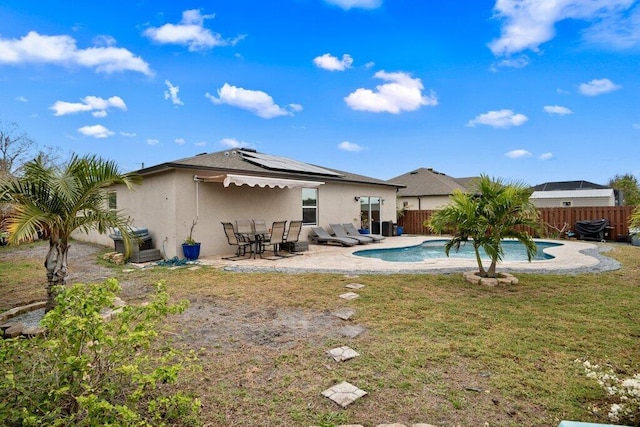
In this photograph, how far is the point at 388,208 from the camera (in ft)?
82.0

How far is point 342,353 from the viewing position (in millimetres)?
4801

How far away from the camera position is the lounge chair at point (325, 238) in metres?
18.2

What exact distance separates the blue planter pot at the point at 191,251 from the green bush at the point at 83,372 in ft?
33.8

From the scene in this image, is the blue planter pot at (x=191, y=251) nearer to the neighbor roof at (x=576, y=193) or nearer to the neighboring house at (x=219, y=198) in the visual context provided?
the neighboring house at (x=219, y=198)

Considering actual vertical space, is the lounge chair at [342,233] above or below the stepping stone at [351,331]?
above

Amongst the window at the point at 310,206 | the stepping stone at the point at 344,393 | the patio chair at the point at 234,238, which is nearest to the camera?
the stepping stone at the point at 344,393

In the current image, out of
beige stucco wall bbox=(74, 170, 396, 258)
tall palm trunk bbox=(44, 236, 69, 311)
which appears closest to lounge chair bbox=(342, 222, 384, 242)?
beige stucco wall bbox=(74, 170, 396, 258)

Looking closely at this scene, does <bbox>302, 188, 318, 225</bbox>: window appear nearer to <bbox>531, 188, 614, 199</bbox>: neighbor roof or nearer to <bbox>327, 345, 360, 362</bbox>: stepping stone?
<bbox>327, 345, 360, 362</bbox>: stepping stone

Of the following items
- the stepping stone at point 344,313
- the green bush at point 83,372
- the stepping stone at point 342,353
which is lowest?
the stepping stone at point 342,353

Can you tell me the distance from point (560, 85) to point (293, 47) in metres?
15.5

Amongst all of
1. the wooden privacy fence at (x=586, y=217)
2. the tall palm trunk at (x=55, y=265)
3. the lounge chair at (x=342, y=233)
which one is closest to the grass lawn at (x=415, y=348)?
the tall palm trunk at (x=55, y=265)

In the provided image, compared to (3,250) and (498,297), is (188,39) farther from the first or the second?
(498,297)

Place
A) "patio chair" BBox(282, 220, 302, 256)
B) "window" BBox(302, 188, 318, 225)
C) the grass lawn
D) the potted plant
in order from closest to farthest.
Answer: the grass lawn, the potted plant, "patio chair" BBox(282, 220, 302, 256), "window" BBox(302, 188, 318, 225)

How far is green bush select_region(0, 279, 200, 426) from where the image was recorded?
8.80ft
